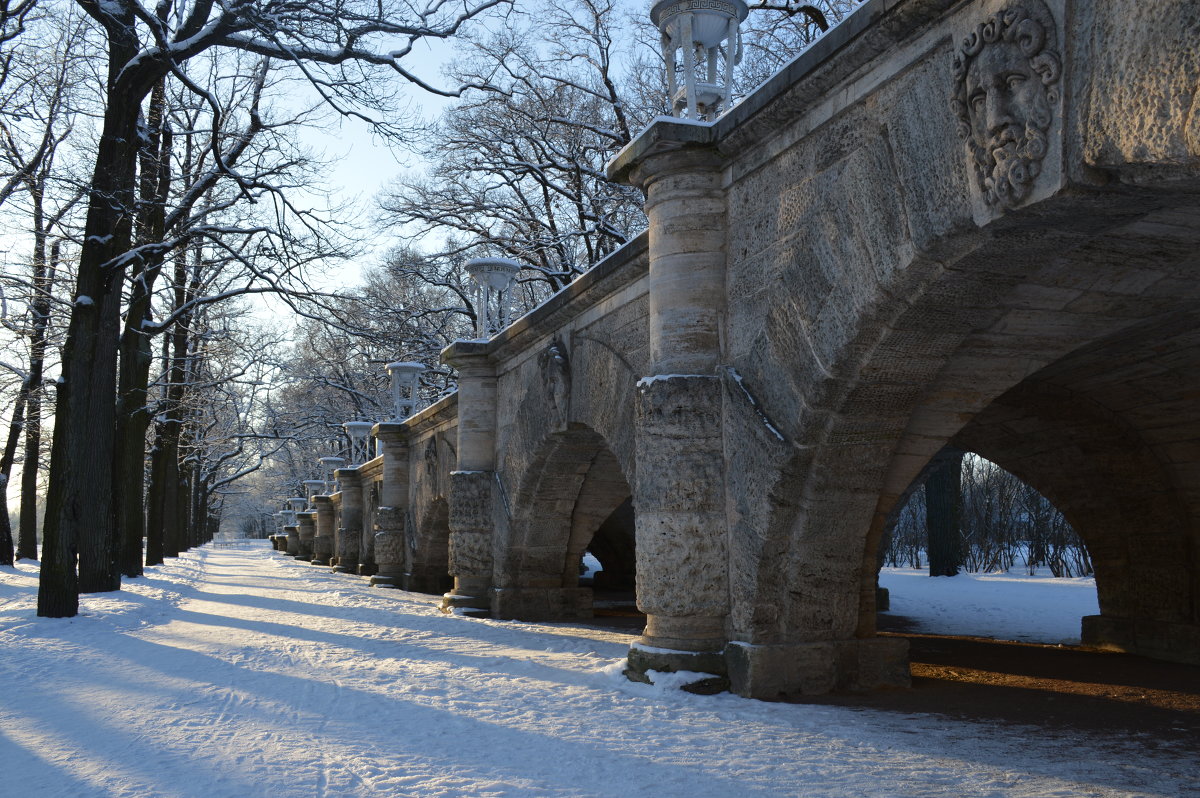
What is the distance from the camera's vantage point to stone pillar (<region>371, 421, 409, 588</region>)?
1847cm

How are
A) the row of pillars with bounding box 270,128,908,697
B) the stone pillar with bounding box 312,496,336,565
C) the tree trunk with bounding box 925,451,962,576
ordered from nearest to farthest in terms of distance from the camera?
1. the row of pillars with bounding box 270,128,908,697
2. the tree trunk with bounding box 925,451,962,576
3. the stone pillar with bounding box 312,496,336,565

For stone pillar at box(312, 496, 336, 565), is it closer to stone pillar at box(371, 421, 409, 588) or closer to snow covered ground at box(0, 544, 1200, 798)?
stone pillar at box(371, 421, 409, 588)

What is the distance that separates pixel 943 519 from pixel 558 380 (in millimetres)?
13163

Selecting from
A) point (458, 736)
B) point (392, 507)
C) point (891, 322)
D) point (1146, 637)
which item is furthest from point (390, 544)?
point (891, 322)

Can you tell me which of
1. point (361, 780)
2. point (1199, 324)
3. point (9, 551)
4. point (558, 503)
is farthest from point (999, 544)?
point (361, 780)

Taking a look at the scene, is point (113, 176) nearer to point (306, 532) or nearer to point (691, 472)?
point (691, 472)

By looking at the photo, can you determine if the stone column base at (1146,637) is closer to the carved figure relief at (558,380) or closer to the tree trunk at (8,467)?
the carved figure relief at (558,380)

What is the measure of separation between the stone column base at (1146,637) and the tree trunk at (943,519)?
36.0 ft

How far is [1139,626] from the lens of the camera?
8.08m

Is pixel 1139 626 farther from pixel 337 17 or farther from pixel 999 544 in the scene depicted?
pixel 999 544

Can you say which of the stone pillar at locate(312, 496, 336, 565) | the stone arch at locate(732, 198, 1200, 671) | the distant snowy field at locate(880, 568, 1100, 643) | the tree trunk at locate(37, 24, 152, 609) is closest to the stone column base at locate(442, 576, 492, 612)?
the tree trunk at locate(37, 24, 152, 609)

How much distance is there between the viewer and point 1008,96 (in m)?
3.90

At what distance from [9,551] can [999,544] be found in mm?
20612

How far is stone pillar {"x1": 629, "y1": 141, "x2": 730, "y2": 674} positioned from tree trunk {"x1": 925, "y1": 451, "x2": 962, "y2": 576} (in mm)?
13924
